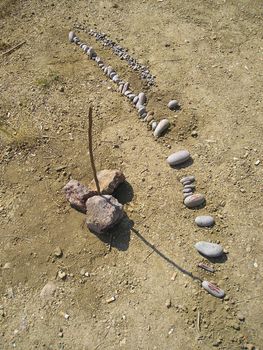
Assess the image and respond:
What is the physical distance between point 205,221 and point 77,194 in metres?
1.47

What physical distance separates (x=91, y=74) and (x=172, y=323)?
374 cm

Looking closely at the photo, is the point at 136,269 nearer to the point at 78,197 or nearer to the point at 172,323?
the point at 172,323

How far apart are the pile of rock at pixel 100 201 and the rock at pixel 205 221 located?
85cm

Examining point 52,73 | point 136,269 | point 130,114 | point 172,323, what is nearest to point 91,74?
point 52,73

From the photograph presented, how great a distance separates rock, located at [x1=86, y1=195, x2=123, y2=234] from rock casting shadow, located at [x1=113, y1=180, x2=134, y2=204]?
1.16ft

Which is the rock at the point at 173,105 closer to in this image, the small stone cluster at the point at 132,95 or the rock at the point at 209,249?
the small stone cluster at the point at 132,95

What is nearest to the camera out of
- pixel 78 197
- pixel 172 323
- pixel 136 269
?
pixel 172 323

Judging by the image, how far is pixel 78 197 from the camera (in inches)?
182

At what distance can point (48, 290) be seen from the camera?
4.29m

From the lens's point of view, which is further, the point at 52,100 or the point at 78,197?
the point at 52,100

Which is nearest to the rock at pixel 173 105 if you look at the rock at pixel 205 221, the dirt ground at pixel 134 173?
the dirt ground at pixel 134 173

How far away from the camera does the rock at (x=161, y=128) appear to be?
5.28 metres

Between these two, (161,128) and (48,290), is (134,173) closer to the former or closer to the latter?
(161,128)

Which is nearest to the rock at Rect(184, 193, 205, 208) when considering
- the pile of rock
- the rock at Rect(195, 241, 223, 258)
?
the rock at Rect(195, 241, 223, 258)
